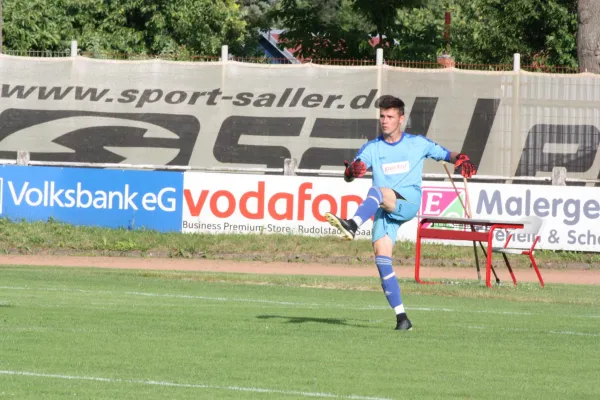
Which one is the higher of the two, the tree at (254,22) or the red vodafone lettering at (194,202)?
the tree at (254,22)

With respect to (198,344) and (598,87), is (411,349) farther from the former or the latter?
(598,87)

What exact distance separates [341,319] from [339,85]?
530 inches

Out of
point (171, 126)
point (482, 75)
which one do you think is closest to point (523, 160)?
point (482, 75)

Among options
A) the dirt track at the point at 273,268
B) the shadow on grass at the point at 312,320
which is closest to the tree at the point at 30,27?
the dirt track at the point at 273,268

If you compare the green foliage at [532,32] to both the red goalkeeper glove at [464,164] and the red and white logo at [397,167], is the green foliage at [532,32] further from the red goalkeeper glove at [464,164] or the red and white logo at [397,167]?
the red and white logo at [397,167]

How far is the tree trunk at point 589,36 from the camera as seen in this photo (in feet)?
93.5

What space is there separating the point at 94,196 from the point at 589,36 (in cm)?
1167

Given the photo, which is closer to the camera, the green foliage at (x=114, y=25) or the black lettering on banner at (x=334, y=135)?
the black lettering on banner at (x=334, y=135)

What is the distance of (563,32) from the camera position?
37.6 meters

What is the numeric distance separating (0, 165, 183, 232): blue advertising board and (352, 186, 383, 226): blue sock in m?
13.5

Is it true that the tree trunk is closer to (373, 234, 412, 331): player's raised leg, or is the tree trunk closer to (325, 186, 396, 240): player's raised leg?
(373, 234, 412, 331): player's raised leg

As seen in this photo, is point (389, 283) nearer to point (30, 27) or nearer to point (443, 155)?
point (443, 155)

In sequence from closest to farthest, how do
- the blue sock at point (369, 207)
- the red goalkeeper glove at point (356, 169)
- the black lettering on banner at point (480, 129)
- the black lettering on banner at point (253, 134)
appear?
1. the blue sock at point (369, 207)
2. the red goalkeeper glove at point (356, 169)
3. the black lettering on banner at point (480, 129)
4. the black lettering on banner at point (253, 134)

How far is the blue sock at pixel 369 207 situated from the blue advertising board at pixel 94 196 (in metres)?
13.5
